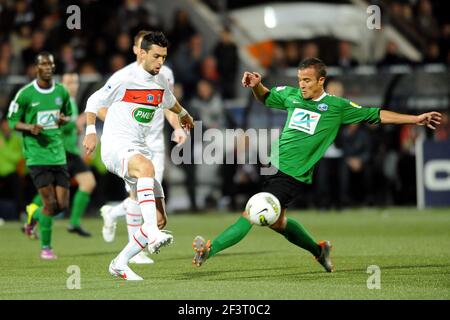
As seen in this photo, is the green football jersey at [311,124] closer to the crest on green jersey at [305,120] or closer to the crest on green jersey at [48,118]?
the crest on green jersey at [305,120]

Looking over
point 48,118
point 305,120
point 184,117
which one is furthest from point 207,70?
point 305,120

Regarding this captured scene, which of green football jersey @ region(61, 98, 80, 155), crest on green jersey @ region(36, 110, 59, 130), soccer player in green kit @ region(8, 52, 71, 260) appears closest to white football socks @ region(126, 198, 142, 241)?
soccer player in green kit @ region(8, 52, 71, 260)

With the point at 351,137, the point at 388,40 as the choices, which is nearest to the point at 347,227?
the point at 351,137

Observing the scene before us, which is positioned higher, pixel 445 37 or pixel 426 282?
pixel 445 37

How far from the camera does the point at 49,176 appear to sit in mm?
12508

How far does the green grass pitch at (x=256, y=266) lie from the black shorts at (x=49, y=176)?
34.7 inches

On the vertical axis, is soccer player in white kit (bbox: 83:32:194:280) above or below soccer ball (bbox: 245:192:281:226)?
above

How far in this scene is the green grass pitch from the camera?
832 centimetres

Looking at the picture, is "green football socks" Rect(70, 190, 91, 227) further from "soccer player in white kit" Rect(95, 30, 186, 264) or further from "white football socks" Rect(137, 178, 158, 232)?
"white football socks" Rect(137, 178, 158, 232)

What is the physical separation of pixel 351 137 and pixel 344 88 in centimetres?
97

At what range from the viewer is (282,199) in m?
9.55

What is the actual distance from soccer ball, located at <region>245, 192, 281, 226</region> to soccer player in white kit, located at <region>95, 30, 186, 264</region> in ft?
3.93

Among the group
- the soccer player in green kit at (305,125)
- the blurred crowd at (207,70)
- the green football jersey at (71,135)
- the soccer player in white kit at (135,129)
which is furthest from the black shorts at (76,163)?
the soccer player in green kit at (305,125)

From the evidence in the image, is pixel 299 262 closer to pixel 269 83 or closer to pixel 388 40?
pixel 269 83
